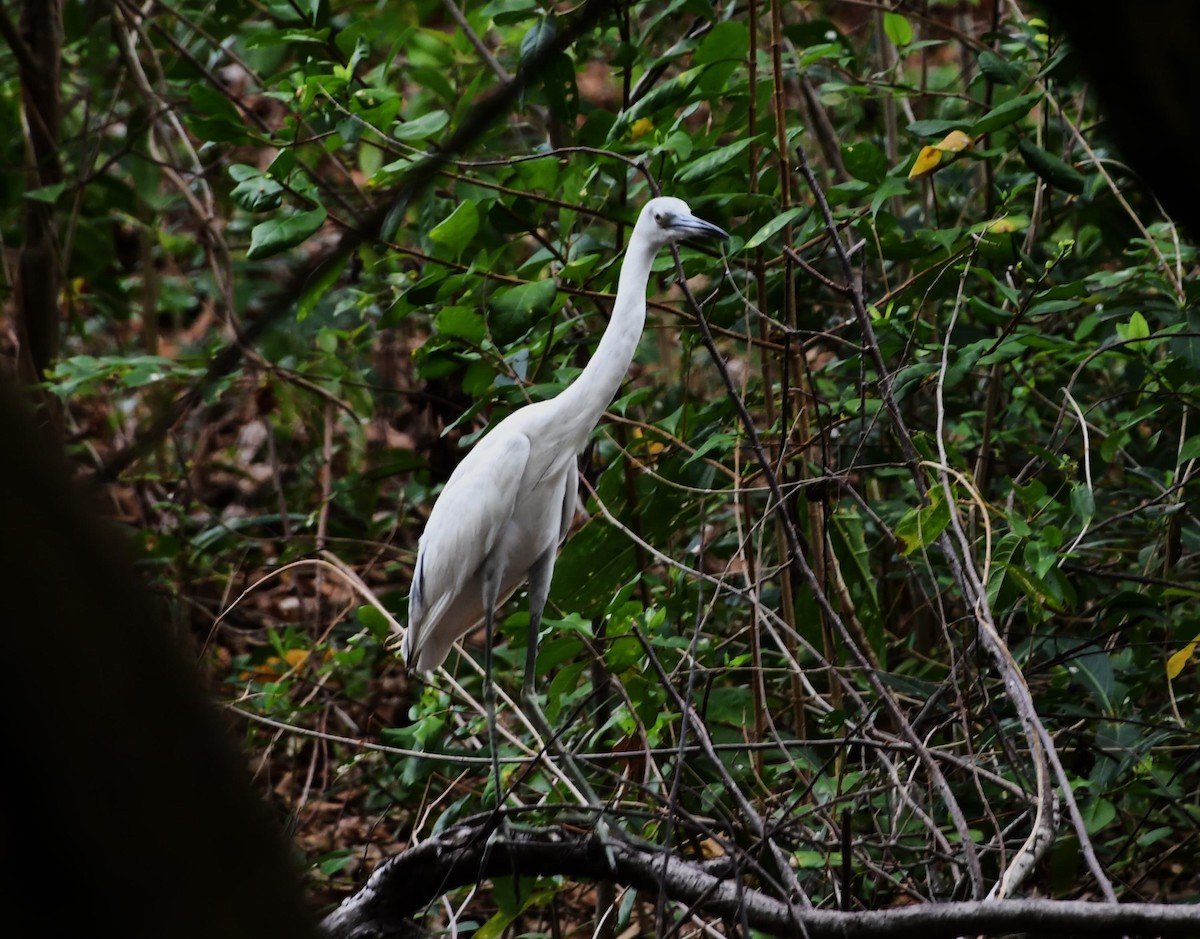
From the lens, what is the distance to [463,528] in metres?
2.82

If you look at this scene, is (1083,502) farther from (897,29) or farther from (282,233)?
(282,233)

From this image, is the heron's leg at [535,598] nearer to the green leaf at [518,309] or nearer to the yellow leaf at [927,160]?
the green leaf at [518,309]

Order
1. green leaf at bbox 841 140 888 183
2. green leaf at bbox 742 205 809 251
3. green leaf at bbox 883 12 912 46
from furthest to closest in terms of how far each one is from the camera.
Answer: green leaf at bbox 883 12 912 46 → green leaf at bbox 841 140 888 183 → green leaf at bbox 742 205 809 251

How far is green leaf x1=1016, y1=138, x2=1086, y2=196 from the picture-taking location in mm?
2600

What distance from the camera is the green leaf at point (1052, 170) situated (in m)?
2.60

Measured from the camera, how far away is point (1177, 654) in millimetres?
2350

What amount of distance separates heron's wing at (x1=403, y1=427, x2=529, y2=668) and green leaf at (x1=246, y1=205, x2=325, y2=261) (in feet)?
1.92

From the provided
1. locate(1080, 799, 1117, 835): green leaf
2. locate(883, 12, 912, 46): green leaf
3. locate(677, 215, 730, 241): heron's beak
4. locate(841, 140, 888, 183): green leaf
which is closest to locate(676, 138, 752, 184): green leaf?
locate(677, 215, 730, 241): heron's beak

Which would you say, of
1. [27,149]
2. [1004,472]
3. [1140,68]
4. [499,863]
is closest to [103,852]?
[1140,68]

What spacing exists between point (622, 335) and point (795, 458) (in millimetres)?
631

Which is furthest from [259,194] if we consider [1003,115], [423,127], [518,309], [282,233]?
[1003,115]

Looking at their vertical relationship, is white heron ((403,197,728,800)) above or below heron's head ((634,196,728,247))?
below

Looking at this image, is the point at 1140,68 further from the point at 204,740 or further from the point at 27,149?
the point at 27,149

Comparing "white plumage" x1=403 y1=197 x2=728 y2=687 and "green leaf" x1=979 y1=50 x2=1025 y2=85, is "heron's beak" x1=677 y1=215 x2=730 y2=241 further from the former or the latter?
"green leaf" x1=979 y1=50 x2=1025 y2=85
